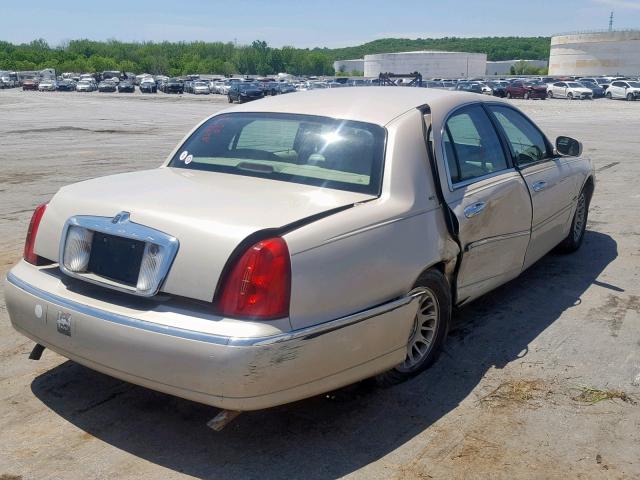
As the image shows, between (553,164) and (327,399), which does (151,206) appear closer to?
(327,399)

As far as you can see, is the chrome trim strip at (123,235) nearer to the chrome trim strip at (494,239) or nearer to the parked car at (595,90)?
the chrome trim strip at (494,239)

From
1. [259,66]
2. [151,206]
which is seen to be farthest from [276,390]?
[259,66]

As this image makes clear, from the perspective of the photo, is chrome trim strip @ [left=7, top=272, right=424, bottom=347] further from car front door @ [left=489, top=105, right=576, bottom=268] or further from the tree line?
the tree line

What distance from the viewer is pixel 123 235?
3342 millimetres

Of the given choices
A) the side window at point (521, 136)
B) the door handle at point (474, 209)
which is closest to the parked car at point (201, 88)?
the side window at point (521, 136)

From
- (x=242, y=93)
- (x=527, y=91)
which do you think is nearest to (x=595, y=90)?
(x=527, y=91)

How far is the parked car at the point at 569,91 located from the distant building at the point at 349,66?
123m

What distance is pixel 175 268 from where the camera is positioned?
3.20 meters

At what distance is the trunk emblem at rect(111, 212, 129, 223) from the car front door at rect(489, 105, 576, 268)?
2.97 meters

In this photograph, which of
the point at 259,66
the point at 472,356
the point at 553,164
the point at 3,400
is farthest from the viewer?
the point at 259,66

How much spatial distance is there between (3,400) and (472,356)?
8.94ft

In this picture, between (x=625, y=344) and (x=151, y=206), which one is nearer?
(x=151, y=206)

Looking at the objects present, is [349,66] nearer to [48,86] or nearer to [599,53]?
[599,53]

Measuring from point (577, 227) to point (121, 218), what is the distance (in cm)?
482
